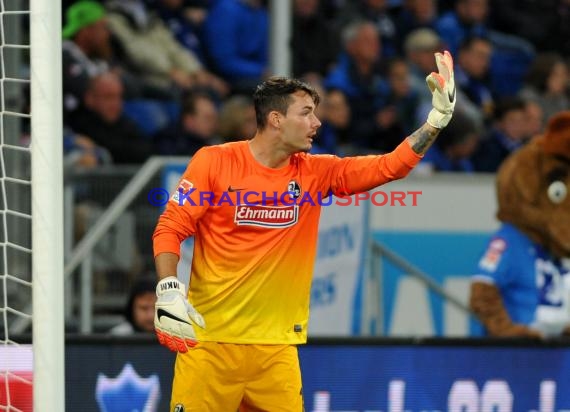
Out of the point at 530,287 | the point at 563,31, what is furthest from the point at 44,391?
the point at 563,31

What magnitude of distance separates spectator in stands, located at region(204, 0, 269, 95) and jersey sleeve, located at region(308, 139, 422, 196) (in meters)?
4.78

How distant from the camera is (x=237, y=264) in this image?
19.1 ft

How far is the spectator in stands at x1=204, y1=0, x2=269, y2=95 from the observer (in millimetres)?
10867

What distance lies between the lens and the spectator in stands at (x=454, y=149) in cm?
1042

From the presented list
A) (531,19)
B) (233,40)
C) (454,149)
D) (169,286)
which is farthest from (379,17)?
(169,286)

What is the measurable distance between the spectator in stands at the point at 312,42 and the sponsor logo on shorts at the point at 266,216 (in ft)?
17.7

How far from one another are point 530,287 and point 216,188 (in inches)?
96.1

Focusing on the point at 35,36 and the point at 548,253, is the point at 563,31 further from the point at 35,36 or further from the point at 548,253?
the point at 35,36

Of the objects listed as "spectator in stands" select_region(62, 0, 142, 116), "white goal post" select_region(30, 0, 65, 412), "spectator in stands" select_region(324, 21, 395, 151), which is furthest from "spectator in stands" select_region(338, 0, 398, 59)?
"white goal post" select_region(30, 0, 65, 412)

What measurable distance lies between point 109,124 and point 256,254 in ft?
12.1

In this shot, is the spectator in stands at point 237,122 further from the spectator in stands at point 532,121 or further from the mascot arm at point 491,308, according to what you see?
the spectator in stands at point 532,121

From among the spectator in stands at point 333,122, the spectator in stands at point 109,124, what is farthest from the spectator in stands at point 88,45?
the spectator in stands at point 333,122

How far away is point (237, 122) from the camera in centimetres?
913

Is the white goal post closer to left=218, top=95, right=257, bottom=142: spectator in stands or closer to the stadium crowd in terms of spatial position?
the stadium crowd
